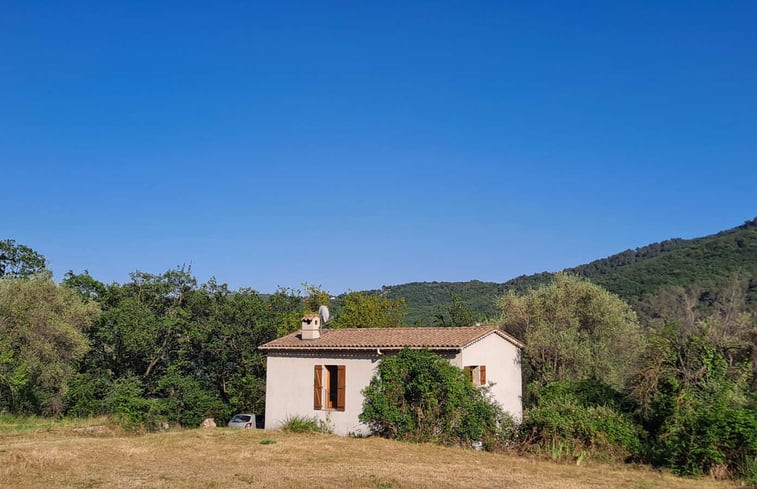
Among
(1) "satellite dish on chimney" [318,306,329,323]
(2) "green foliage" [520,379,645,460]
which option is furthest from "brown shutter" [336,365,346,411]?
(2) "green foliage" [520,379,645,460]

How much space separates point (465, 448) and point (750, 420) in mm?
7340

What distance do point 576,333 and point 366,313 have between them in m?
14.0

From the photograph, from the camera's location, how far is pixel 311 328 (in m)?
23.0

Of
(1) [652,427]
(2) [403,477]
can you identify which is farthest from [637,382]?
(2) [403,477]

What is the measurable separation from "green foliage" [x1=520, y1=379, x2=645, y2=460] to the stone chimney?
911 cm

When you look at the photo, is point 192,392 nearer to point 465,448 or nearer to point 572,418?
point 465,448

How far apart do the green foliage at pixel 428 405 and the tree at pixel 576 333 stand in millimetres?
7700

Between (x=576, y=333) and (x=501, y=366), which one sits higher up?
(x=576, y=333)

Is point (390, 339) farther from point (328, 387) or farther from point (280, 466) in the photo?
point (280, 466)

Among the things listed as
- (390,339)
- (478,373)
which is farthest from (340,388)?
(478,373)

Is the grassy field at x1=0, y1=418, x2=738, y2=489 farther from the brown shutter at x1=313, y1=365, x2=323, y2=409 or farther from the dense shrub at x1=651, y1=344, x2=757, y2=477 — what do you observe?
the brown shutter at x1=313, y1=365, x2=323, y2=409

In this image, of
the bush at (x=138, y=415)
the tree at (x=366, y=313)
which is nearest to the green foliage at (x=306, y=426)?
the bush at (x=138, y=415)

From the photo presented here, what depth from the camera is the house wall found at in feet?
70.1

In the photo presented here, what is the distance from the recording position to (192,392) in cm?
3073
